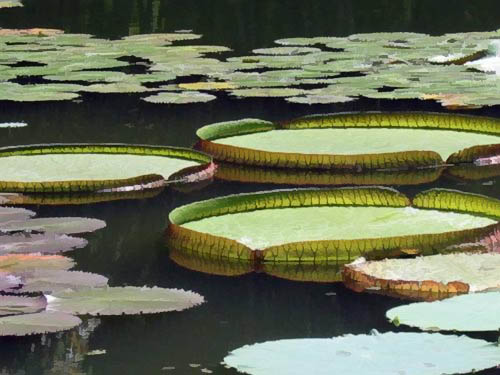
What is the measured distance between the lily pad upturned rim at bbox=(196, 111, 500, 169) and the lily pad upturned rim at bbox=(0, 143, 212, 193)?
0.24m

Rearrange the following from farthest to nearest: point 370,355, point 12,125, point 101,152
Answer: point 12,125, point 101,152, point 370,355

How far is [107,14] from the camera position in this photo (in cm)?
1315

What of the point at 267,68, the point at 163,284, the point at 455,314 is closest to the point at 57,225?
the point at 163,284

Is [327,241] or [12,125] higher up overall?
[327,241]

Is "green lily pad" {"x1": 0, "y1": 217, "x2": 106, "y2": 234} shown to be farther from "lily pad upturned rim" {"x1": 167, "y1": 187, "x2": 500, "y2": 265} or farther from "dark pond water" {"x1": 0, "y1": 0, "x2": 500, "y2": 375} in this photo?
"lily pad upturned rim" {"x1": 167, "y1": 187, "x2": 500, "y2": 265}

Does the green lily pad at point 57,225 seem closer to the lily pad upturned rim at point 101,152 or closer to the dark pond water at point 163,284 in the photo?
the dark pond water at point 163,284

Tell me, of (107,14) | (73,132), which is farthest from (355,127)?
(107,14)

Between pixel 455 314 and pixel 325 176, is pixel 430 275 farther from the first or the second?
pixel 325 176

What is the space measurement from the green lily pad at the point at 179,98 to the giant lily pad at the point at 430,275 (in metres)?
3.60

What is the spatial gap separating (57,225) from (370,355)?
1.69 m

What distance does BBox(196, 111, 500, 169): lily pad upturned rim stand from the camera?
5.65 m

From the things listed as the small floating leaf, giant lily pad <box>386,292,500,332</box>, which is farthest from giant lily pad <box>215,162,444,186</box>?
giant lily pad <box>386,292,500,332</box>

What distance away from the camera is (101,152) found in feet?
19.3

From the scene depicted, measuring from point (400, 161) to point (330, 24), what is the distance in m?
6.30
